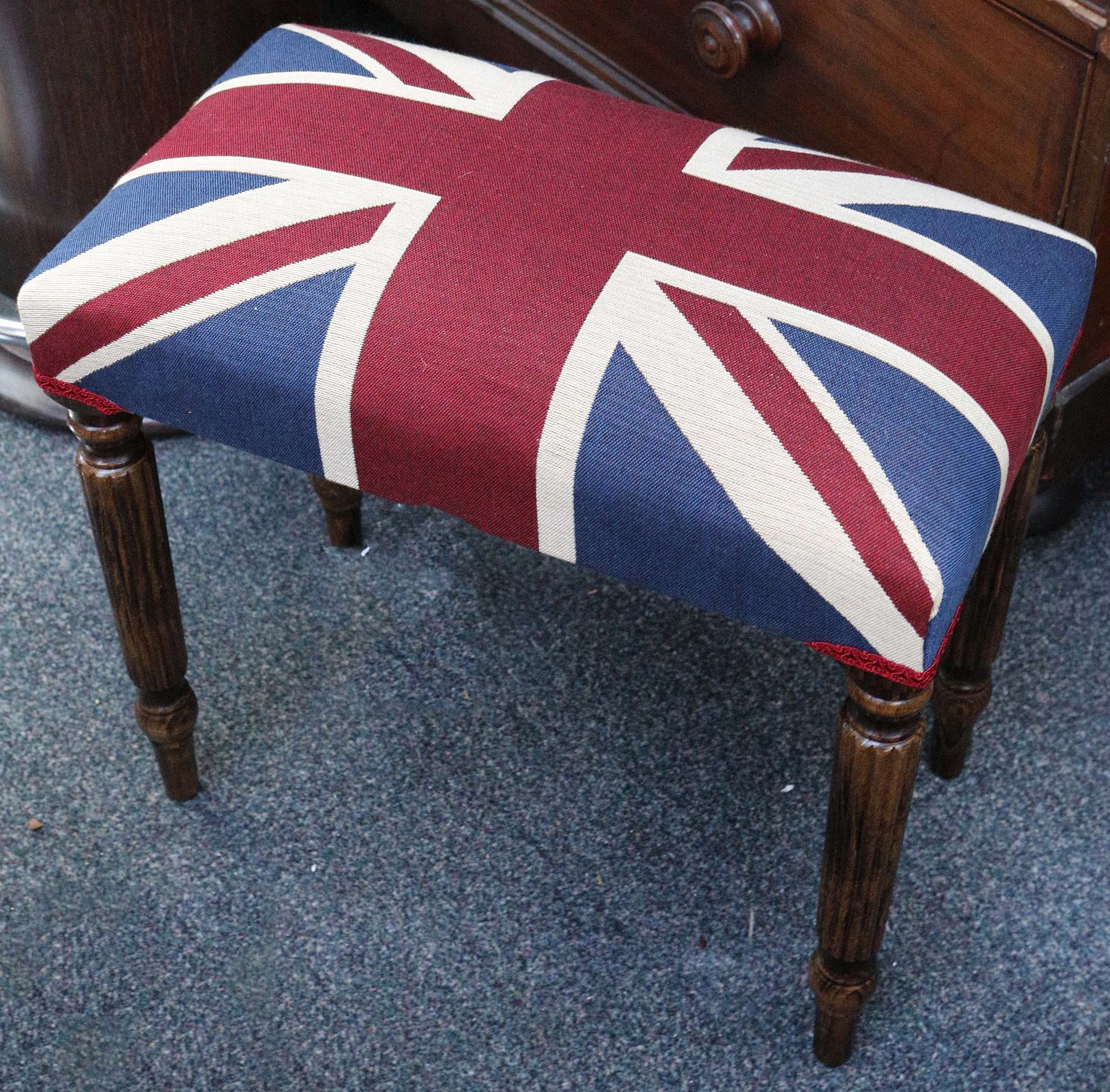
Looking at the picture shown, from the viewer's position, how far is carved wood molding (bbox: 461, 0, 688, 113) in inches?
43.8

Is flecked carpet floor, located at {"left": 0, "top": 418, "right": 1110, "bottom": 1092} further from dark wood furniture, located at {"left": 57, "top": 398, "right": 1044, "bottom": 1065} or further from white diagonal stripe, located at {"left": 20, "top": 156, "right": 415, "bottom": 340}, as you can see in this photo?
white diagonal stripe, located at {"left": 20, "top": 156, "right": 415, "bottom": 340}

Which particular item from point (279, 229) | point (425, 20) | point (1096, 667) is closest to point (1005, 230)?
point (279, 229)

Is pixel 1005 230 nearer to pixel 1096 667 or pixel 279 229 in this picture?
pixel 279 229

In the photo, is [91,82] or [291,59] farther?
[91,82]

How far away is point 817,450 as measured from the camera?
63 centimetres

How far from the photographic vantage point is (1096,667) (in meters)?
1.07

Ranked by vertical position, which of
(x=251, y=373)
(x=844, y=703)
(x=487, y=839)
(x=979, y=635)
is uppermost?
(x=251, y=373)

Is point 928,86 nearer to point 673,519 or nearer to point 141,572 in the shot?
point 673,519

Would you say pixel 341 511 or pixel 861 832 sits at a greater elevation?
pixel 861 832

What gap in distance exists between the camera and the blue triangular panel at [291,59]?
79 centimetres

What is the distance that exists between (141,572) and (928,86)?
1.75ft

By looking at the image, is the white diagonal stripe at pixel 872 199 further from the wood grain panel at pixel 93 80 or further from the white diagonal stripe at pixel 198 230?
the wood grain panel at pixel 93 80

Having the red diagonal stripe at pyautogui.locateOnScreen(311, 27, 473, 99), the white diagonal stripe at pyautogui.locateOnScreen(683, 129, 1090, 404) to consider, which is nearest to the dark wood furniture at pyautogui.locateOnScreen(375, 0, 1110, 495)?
the white diagonal stripe at pyautogui.locateOnScreen(683, 129, 1090, 404)

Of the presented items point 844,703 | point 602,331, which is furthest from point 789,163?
point 844,703
